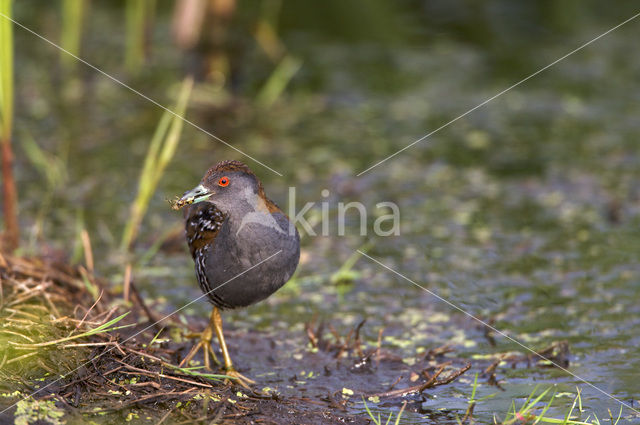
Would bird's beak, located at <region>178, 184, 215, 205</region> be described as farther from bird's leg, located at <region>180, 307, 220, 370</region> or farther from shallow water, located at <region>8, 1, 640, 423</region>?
shallow water, located at <region>8, 1, 640, 423</region>

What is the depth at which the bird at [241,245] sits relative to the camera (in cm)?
409

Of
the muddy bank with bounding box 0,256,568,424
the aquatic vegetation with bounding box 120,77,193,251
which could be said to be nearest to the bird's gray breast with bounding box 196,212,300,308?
the muddy bank with bounding box 0,256,568,424

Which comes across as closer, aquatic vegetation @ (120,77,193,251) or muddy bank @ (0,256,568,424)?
muddy bank @ (0,256,568,424)

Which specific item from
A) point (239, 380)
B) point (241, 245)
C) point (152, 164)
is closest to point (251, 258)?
point (241, 245)

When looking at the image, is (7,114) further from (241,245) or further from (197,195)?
(241,245)

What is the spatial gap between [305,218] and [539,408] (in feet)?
9.50

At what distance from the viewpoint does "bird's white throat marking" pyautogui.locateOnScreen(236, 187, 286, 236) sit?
13.6 ft

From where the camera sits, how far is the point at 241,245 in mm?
4098

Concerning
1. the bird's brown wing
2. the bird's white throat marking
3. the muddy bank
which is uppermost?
the bird's white throat marking

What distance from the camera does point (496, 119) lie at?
8.43m

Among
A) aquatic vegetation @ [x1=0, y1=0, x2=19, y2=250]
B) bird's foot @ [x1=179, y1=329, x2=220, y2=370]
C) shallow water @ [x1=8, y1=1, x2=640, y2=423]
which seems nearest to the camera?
bird's foot @ [x1=179, y1=329, x2=220, y2=370]

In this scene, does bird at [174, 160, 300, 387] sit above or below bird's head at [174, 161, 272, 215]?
below

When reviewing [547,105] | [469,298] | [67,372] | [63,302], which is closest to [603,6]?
[547,105]

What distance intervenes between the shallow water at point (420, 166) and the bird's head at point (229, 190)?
912mm
